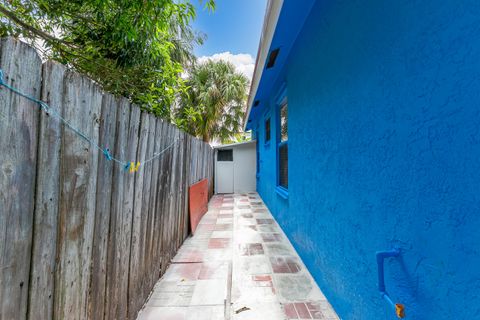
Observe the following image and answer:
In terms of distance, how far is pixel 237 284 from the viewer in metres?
2.18

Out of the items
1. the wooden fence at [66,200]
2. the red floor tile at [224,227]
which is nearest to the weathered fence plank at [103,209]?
the wooden fence at [66,200]

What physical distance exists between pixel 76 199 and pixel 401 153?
173 cm

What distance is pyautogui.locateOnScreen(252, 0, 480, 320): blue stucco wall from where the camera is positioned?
0.76m

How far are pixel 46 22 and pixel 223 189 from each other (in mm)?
7249

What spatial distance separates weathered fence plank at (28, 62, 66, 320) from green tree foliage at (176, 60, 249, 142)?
820 centimetres

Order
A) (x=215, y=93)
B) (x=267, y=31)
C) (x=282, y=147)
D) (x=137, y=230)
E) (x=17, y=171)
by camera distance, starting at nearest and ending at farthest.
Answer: (x=17, y=171), (x=137, y=230), (x=267, y=31), (x=282, y=147), (x=215, y=93)

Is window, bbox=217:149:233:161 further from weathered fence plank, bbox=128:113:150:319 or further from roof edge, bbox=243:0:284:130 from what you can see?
weathered fence plank, bbox=128:113:150:319

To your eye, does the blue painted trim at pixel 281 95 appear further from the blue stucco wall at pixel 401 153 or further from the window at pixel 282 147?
the blue stucco wall at pixel 401 153

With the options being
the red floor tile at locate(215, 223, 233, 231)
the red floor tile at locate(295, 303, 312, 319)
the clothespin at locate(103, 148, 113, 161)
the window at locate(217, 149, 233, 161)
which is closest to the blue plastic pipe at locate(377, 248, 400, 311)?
the red floor tile at locate(295, 303, 312, 319)

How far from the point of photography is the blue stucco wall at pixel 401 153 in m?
0.76

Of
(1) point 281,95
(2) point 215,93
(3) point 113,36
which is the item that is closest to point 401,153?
(3) point 113,36

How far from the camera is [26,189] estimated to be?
2.70ft

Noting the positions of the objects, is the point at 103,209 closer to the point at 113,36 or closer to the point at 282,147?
the point at 113,36

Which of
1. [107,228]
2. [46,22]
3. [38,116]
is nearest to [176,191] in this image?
[107,228]
